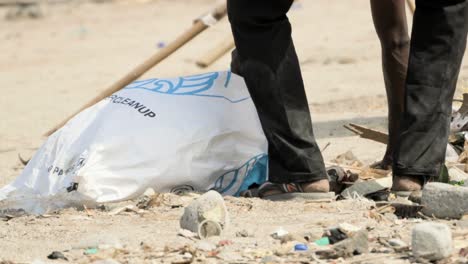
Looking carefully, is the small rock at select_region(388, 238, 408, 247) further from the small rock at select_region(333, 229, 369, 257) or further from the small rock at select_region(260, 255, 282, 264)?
the small rock at select_region(260, 255, 282, 264)

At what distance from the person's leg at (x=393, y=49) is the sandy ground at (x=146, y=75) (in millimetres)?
442

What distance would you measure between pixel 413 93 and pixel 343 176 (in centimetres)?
47

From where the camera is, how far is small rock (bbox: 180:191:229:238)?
3117mm

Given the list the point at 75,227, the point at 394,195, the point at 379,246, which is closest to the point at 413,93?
the point at 394,195

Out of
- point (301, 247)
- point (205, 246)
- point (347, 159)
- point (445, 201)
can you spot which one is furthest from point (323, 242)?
point (347, 159)

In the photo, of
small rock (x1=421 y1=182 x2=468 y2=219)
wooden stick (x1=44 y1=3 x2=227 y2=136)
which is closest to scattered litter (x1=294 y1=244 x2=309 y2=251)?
small rock (x1=421 y1=182 x2=468 y2=219)

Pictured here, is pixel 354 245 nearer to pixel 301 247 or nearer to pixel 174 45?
pixel 301 247

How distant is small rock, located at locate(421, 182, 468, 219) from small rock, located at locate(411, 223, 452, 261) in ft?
1.36

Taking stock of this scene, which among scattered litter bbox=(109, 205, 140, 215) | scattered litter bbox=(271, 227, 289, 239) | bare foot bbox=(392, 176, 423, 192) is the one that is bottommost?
scattered litter bbox=(109, 205, 140, 215)

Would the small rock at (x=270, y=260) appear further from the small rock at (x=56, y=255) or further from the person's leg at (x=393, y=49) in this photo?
the person's leg at (x=393, y=49)

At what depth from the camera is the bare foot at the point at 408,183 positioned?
134 inches

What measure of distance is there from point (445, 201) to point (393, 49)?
2.85 feet

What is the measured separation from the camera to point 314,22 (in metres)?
10.5

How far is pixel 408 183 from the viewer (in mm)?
3412
